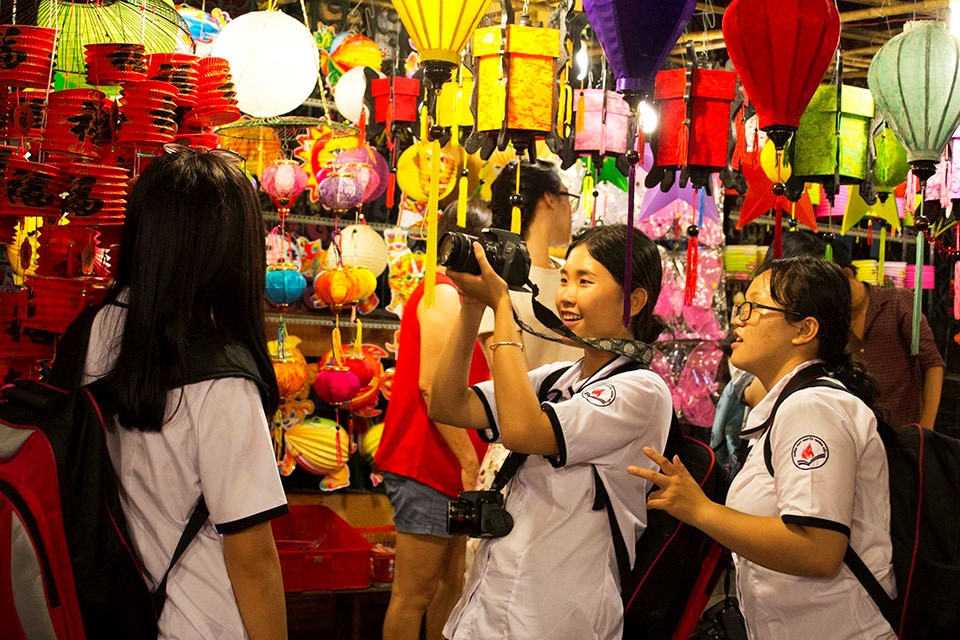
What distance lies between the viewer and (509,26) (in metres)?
2.41

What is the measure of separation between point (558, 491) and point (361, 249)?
2292 mm

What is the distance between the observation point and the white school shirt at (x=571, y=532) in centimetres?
188

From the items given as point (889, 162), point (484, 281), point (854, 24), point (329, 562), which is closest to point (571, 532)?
point (484, 281)

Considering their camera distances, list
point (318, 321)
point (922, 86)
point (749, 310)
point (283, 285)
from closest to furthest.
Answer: point (749, 310)
point (922, 86)
point (283, 285)
point (318, 321)

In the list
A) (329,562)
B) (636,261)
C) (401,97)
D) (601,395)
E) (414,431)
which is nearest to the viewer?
(601,395)

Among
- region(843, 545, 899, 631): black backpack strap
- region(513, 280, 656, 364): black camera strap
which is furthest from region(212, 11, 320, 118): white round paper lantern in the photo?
region(843, 545, 899, 631): black backpack strap

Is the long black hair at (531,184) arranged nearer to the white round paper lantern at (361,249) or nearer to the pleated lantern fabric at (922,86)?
the pleated lantern fabric at (922,86)

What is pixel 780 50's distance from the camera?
7.55 ft

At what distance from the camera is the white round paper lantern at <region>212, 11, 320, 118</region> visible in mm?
2986

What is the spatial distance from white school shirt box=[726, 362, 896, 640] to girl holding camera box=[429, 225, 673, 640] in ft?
0.78

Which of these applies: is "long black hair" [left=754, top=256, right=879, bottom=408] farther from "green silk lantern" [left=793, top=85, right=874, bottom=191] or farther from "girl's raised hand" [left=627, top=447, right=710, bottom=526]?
"green silk lantern" [left=793, top=85, right=874, bottom=191]

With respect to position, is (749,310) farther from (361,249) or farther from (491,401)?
(361,249)

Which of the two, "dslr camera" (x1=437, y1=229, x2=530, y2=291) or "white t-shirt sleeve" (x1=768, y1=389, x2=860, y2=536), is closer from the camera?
"white t-shirt sleeve" (x1=768, y1=389, x2=860, y2=536)

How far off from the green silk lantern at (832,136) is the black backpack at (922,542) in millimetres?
1041
